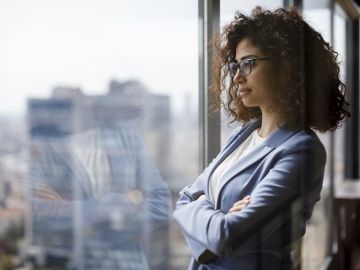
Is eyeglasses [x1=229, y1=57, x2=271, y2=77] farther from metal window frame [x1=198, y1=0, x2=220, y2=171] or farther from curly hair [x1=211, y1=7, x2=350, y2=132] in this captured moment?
metal window frame [x1=198, y1=0, x2=220, y2=171]

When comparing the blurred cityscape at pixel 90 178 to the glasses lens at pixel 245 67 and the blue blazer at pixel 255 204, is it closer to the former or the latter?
the blue blazer at pixel 255 204

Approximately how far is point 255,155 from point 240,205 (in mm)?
138


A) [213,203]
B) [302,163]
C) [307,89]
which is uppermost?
[307,89]

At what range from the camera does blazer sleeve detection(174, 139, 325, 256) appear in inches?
49.8

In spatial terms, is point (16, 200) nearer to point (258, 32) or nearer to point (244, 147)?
point (244, 147)

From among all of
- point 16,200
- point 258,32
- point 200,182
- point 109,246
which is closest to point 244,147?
point 200,182

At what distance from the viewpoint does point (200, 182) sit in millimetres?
1412

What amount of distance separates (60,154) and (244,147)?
1.60 ft

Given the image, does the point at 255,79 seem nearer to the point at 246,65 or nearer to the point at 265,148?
the point at 246,65

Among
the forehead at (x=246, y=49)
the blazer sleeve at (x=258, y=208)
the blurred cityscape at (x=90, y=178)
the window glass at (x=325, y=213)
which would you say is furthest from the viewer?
the window glass at (x=325, y=213)

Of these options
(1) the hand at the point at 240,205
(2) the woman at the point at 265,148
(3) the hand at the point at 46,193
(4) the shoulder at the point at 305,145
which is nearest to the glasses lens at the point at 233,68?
(2) the woman at the point at 265,148

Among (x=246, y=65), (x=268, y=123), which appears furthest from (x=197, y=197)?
(x=246, y=65)

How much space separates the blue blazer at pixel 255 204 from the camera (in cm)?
127

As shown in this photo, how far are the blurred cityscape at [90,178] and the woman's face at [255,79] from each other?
0.30m
